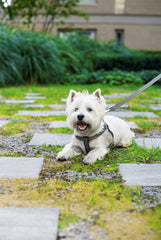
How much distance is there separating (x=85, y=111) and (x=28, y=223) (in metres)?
1.36

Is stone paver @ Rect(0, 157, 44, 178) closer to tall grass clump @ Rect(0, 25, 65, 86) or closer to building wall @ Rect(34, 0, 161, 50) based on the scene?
tall grass clump @ Rect(0, 25, 65, 86)

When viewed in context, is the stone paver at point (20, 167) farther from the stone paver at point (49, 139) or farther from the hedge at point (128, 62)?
the hedge at point (128, 62)

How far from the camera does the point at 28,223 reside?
5.94 feet

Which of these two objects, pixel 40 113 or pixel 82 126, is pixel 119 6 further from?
pixel 82 126

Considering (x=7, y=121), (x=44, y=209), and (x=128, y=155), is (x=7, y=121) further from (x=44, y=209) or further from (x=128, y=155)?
(x=44, y=209)

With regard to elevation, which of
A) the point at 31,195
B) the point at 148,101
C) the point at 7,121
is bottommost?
the point at 148,101

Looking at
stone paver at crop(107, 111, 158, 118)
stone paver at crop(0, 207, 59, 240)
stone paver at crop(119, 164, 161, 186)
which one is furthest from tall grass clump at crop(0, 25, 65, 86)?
stone paver at crop(0, 207, 59, 240)

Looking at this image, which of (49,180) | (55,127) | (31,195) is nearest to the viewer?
(31,195)

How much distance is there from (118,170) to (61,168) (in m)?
0.54

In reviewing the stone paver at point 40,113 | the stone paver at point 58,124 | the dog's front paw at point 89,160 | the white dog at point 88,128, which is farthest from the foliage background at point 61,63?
the dog's front paw at point 89,160

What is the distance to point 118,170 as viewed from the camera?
2.76 m

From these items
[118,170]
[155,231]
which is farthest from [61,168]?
[155,231]

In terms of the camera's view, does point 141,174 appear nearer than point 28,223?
No

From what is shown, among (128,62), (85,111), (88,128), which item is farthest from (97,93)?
(128,62)
